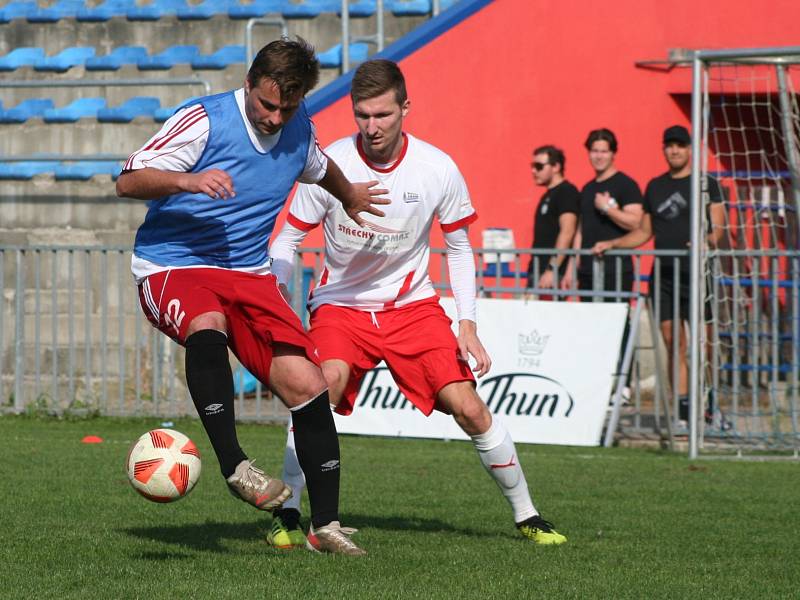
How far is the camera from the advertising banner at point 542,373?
37.3 feet

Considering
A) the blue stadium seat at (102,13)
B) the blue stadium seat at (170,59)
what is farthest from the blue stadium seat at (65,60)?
the blue stadium seat at (170,59)

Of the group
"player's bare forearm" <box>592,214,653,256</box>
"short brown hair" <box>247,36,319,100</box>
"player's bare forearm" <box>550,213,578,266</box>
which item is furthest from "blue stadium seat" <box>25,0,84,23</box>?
"short brown hair" <box>247,36,319,100</box>

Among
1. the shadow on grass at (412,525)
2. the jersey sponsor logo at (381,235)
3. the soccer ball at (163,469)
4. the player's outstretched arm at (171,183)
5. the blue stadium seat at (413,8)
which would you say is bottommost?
the shadow on grass at (412,525)

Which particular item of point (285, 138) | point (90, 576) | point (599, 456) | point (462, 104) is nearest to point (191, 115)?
point (285, 138)

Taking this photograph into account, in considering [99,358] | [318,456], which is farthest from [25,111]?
[318,456]

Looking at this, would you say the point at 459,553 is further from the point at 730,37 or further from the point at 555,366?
the point at 730,37

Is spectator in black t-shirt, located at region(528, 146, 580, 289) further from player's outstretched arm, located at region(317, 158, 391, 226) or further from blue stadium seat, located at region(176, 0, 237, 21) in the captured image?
player's outstretched arm, located at region(317, 158, 391, 226)

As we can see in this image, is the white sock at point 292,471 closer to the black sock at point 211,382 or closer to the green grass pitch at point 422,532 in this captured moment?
the green grass pitch at point 422,532

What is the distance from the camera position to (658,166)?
1484 centimetres

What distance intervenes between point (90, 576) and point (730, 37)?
11.3 metres

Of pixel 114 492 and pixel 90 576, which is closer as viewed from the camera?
pixel 90 576

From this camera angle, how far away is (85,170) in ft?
50.3

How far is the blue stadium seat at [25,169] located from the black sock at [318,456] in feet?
33.6

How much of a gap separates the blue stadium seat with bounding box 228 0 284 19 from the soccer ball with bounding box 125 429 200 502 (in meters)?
11.3
